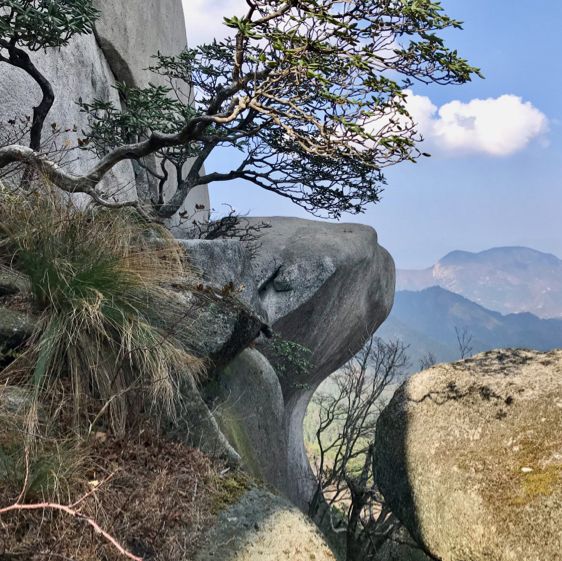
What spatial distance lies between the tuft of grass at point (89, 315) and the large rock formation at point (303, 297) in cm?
222

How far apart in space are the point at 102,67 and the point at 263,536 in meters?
9.08

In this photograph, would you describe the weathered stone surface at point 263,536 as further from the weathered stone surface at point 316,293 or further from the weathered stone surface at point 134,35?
the weathered stone surface at point 134,35

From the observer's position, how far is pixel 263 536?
3.53m

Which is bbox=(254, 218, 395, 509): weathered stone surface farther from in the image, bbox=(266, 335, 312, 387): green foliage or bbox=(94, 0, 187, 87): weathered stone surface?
bbox=(94, 0, 187, 87): weathered stone surface

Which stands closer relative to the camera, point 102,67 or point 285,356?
point 285,356

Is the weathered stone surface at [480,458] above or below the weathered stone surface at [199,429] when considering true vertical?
above

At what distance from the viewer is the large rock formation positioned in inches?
292

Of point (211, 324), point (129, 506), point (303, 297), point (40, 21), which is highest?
point (40, 21)

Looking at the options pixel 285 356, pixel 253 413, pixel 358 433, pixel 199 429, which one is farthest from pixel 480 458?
pixel 358 433

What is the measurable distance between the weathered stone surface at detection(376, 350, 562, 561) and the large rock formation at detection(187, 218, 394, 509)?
1.99 meters

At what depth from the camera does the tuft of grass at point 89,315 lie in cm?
381

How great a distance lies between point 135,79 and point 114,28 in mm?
962

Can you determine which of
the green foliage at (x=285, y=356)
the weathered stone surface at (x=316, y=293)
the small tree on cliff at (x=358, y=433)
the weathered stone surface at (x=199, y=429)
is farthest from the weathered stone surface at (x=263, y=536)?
the weathered stone surface at (x=316, y=293)

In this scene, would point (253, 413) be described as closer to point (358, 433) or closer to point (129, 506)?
point (129, 506)
